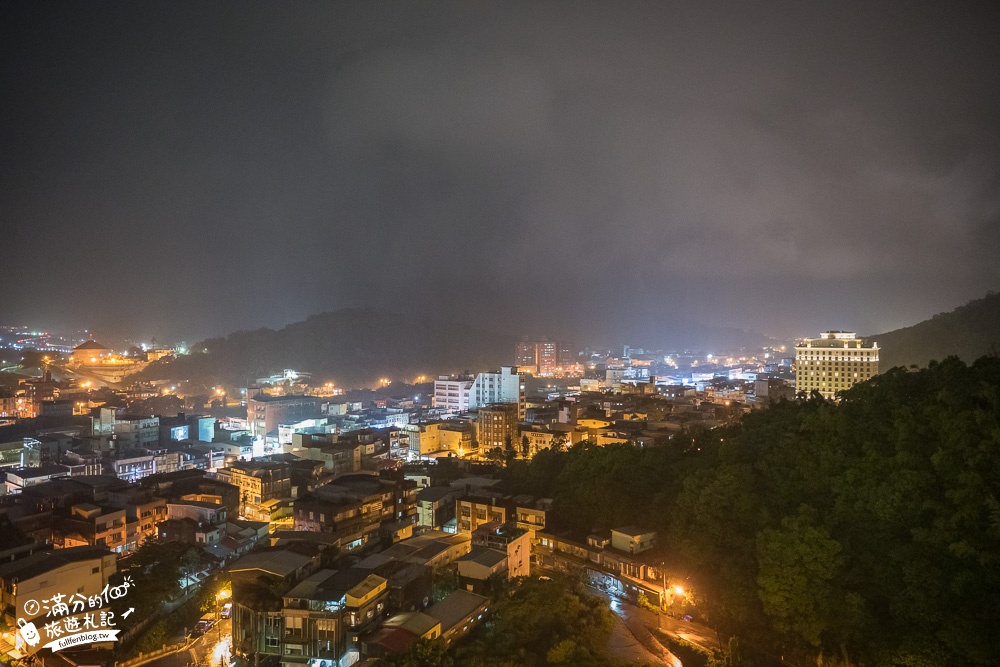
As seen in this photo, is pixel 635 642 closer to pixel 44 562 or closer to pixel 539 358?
pixel 44 562

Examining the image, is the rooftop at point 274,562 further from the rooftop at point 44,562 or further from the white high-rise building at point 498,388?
the white high-rise building at point 498,388

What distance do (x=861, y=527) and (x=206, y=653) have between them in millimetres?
7617

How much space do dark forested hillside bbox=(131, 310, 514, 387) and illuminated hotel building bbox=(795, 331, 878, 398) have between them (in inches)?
941

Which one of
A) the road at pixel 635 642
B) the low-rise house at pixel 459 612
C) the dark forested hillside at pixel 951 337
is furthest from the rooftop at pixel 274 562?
the dark forested hillside at pixel 951 337

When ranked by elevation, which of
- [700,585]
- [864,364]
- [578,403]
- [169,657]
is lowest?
[169,657]

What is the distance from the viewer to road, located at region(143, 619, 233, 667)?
652cm

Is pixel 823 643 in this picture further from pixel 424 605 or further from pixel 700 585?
pixel 424 605

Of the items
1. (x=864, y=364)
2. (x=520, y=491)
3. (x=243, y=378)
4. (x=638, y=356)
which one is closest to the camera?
(x=520, y=491)

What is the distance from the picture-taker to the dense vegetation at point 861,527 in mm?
5379

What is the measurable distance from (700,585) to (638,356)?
4900cm

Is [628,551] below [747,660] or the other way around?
the other way around

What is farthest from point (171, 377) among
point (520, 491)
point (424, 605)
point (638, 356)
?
point (638, 356)

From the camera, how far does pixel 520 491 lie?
431 inches

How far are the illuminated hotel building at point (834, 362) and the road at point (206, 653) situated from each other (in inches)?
647
